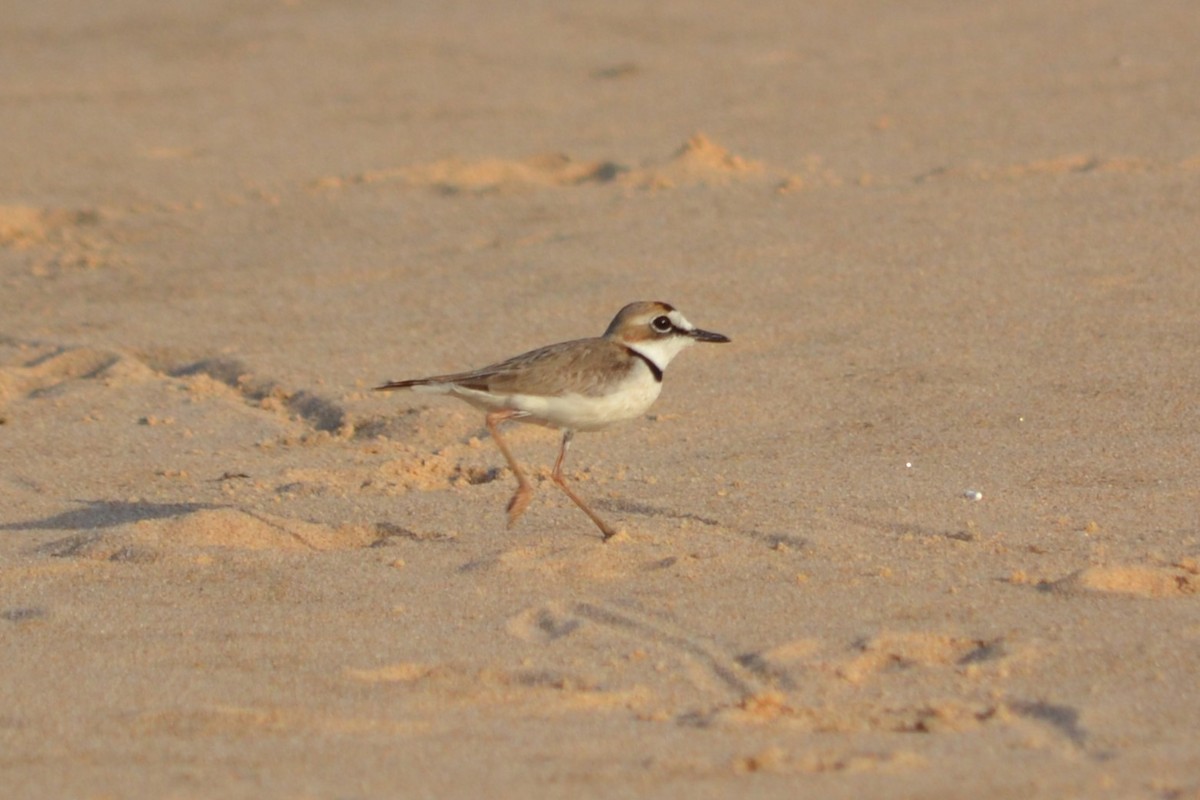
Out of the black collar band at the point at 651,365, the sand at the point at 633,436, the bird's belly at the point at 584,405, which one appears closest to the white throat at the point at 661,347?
the black collar band at the point at 651,365

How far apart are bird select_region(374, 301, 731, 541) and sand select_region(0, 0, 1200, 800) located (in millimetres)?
261

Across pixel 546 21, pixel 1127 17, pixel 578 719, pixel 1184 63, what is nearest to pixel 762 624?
pixel 578 719

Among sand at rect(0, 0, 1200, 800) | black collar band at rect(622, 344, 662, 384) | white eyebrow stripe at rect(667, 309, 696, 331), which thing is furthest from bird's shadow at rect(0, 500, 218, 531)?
white eyebrow stripe at rect(667, 309, 696, 331)

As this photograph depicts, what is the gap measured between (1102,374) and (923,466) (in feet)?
3.75

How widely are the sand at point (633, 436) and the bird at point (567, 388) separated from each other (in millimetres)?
261

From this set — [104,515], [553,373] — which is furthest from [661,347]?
[104,515]

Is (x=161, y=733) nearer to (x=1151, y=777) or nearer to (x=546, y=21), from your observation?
(x=1151, y=777)

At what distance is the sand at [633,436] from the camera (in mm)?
3492

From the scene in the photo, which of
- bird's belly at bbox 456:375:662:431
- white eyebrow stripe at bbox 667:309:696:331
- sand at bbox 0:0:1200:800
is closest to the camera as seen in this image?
sand at bbox 0:0:1200:800

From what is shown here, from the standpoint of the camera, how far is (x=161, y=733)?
11.6ft

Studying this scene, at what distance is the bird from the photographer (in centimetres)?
493

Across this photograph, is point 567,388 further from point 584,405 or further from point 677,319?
point 677,319

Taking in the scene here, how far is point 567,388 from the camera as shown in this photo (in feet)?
16.2

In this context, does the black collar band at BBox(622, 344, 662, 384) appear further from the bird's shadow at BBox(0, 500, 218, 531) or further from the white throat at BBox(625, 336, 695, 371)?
the bird's shadow at BBox(0, 500, 218, 531)
